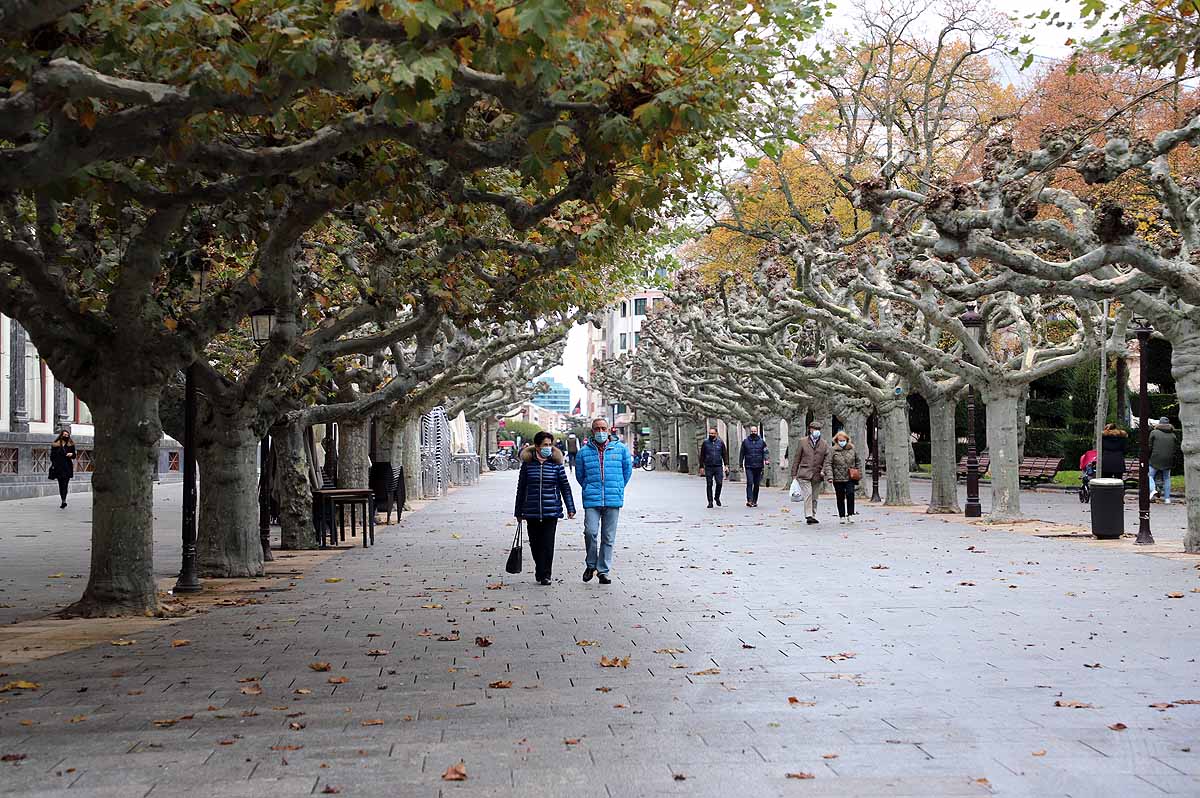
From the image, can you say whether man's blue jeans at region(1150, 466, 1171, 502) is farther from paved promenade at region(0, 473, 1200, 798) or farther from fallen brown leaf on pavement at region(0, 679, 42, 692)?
fallen brown leaf on pavement at region(0, 679, 42, 692)

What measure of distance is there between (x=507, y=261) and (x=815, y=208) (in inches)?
841

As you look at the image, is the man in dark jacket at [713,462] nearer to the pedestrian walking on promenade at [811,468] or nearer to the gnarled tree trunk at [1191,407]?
the pedestrian walking on promenade at [811,468]

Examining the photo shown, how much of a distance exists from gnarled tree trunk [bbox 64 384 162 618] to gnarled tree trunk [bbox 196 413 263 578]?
2.81m

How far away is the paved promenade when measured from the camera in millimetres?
5590

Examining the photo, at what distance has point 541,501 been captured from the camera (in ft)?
45.9

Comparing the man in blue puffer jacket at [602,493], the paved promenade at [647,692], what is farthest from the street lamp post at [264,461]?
the man in blue puffer jacket at [602,493]

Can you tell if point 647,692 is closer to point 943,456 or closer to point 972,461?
point 972,461

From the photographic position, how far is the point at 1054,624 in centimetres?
1023

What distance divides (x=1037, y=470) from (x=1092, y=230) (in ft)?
77.2

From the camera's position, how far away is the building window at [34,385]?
38062 mm

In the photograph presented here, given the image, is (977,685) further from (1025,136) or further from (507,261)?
(1025,136)

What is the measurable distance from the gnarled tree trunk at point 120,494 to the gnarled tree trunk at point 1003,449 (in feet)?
49.8

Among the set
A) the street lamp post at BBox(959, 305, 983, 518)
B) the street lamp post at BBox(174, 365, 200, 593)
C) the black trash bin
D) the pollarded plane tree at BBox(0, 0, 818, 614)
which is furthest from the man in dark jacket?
the pollarded plane tree at BBox(0, 0, 818, 614)

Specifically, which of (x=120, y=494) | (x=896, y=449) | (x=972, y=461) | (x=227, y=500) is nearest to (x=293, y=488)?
(x=227, y=500)
